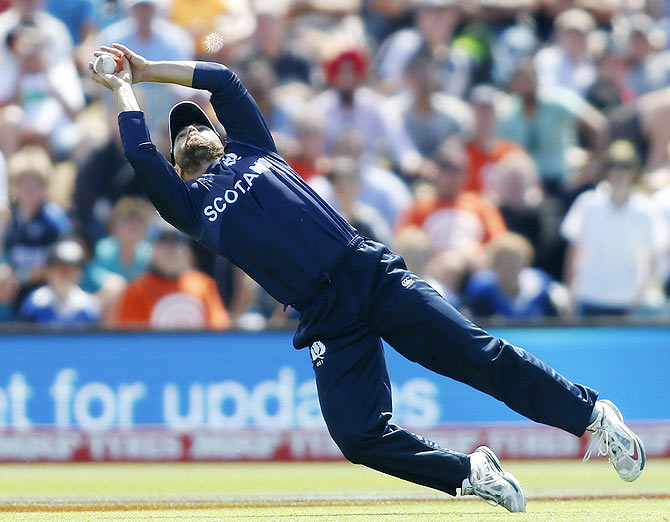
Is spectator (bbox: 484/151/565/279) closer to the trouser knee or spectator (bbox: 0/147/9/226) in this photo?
spectator (bbox: 0/147/9/226)

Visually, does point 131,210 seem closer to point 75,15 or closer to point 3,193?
point 3,193

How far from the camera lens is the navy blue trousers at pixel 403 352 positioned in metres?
6.36

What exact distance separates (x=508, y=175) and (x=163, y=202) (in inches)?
278

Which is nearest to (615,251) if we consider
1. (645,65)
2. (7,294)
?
(645,65)

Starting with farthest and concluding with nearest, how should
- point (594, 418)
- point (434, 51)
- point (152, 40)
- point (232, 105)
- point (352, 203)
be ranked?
point (434, 51) < point (152, 40) < point (352, 203) < point (232, 105) < point (594, 418)

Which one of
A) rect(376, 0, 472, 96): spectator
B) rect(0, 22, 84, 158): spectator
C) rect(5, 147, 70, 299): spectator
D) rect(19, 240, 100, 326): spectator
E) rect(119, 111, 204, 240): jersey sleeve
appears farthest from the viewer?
rect(376, 0, 472, 96): spectator

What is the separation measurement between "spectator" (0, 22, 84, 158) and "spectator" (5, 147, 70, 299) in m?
1.08

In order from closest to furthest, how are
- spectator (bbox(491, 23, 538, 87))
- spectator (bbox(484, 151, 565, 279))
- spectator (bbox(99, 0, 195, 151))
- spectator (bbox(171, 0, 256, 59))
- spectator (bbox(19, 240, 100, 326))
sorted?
1. spectator (bbox(19, 240, 100, 326))
2. spectator (bbox(484, 151, 565, 279))
3. spectator (bbox(99, 0, 195, 151))
4. spectator (bbox(171, 0, 256, 59))
5. spectator (bbox(491, 23, 538, 87))

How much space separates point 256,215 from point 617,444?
2092 mm

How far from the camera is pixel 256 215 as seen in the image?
6531mm

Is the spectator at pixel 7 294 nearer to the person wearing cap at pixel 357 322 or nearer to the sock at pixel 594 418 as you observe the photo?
the person wearing cap at pixel 357 322

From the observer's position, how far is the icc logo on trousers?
21.3 ft

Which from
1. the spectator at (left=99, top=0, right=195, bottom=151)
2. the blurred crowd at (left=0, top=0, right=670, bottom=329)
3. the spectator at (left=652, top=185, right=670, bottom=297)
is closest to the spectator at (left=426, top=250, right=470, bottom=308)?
the blurred crowd at (left=0, top=0, right=670, bottom=329)

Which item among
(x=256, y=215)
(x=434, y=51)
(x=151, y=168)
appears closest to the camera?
(x=151, y=168)
